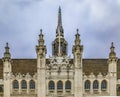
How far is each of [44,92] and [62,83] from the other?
237 cm

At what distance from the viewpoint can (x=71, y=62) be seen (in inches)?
2827

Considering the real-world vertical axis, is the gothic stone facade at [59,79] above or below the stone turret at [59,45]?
below

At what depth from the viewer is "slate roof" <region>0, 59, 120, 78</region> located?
7219 cm

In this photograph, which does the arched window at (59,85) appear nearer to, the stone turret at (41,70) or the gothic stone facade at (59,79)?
the gothic stone facade at (59,79)

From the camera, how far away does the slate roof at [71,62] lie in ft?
237

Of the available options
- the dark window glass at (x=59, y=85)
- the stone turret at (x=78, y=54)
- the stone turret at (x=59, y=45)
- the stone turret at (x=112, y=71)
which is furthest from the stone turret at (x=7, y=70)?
the stone turret at (x=112, y=71)

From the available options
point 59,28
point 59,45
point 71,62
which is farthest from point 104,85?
point 59,28

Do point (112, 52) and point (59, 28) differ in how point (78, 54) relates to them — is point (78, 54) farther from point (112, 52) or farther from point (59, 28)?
point (59, 28)

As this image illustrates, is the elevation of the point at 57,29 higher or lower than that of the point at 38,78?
higher

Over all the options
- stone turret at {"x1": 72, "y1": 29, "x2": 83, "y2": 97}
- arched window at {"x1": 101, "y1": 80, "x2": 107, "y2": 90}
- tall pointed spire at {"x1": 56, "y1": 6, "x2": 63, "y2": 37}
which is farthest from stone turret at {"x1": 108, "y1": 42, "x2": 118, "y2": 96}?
tall pointed spire at {"x1": 56, "y1": 6, "x2": 63, "y2": 37}

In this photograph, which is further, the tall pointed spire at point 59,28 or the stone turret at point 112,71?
the tall pointed spire at point 59,28

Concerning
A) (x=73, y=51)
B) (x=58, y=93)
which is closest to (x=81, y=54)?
(x=73, y=51)

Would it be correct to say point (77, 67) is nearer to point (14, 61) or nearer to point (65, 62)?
point (65, 62)

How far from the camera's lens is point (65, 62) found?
7044 cm
